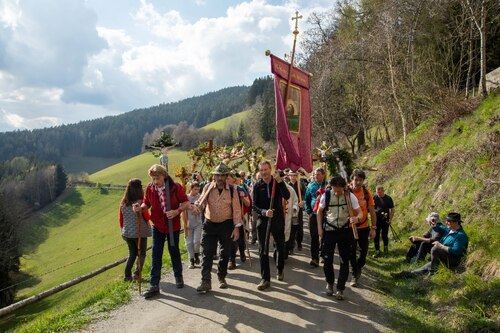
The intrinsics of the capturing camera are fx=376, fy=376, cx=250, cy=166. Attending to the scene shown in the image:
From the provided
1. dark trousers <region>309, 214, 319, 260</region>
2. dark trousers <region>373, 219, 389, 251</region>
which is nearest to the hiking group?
dark trousers <region>309, 214, 319, 260</region>

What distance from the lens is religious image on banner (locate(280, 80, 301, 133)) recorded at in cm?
833

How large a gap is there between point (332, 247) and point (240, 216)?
5.50 feet

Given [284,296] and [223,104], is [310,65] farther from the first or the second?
[223,104]

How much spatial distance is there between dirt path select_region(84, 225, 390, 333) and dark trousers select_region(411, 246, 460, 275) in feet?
3.66

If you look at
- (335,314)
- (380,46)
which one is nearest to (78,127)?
(380,46)

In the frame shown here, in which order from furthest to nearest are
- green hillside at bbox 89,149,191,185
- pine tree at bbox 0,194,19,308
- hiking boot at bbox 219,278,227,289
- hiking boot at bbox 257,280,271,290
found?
1. green hillside at bbox 89,149,191,185
2. pine tree at bbox 0,194,19,308
3. hiking boot at bbox 219,278,227,289
4. hiking boot at bbox 257,280,271,290

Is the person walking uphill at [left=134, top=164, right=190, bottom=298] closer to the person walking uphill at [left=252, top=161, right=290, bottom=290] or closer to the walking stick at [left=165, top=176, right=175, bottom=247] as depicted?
the walking stick at [left=165, top=176, right=175, bottom=247]

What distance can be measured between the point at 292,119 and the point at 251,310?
14.1 ft

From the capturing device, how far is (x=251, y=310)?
5836mm

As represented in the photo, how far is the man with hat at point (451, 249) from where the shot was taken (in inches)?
274

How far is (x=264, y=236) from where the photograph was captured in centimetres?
700

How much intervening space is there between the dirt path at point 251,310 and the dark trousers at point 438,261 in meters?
1.12

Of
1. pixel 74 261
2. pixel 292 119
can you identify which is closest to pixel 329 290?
pixel 292 119

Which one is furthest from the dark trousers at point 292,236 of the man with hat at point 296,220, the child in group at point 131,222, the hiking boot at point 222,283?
the child in group at point 131,222
